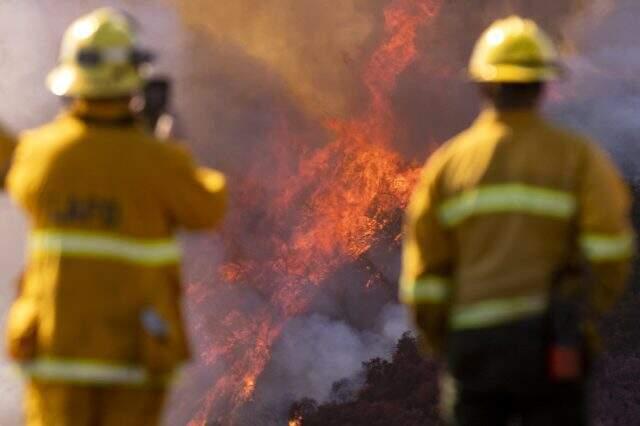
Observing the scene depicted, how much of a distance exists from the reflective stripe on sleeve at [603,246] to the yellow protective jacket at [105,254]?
4.10ft

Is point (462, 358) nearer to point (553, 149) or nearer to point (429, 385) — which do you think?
point (553, 149)

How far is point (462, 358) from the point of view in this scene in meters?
4.69

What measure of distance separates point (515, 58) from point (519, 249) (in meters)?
0.69

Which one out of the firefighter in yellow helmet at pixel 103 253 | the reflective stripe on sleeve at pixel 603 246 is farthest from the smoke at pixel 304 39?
the reflective stripe on sleeve at pixel 603 246

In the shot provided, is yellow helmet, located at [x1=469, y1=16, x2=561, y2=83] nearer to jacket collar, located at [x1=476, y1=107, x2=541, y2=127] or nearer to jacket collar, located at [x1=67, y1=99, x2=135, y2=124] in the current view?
jacket collar, located at [x1=476, y1=107, x2=541, y2=127]

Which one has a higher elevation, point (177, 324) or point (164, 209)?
point (164, 209)

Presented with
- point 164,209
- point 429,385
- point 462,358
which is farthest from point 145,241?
point 429,385

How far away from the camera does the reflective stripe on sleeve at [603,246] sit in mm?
4539

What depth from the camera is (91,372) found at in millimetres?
4512

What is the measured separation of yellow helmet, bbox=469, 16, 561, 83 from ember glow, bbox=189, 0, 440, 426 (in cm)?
894

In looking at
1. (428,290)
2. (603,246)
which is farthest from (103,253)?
(603,246)

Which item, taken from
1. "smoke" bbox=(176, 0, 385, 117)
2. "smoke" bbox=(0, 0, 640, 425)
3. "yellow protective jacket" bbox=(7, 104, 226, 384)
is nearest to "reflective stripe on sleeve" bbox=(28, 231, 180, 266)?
"yellow protective jacket" bbox=(7, 104, 226, 384)

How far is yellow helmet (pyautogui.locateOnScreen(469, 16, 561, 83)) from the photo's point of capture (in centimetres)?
478

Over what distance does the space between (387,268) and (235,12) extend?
302 centimetres
